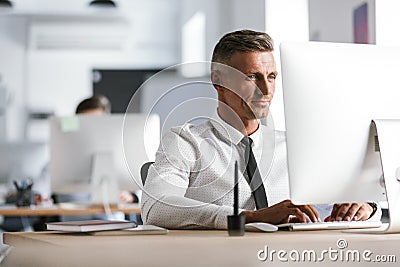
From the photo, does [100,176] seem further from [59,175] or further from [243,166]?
[243,166]

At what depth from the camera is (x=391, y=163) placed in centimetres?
198

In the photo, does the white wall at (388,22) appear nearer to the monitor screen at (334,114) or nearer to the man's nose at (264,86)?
the man's nose at (264,86)

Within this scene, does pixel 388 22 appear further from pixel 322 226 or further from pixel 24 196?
pixel 24 196

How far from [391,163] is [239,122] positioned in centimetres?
50

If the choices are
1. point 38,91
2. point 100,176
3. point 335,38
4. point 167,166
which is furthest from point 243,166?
point 38,91

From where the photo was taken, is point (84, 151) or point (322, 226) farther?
point (84, 151)

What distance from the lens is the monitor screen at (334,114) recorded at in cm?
201

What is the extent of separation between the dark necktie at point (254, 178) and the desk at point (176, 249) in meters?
0.45

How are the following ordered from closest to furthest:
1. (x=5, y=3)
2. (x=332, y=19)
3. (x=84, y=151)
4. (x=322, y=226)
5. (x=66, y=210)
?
(x=322, y=226), (x=84, y=151), (x=66, y=210), (x=332, y=19), (x=5, y=3)

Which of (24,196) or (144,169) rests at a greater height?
(144,169)

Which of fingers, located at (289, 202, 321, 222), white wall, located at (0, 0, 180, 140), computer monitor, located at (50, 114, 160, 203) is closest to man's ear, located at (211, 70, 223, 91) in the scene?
fingers, located at (289, 202, 321, 222)

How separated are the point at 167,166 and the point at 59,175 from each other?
2.11 metres

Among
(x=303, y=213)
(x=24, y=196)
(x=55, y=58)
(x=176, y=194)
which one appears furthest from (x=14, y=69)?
(x=303, y=213)

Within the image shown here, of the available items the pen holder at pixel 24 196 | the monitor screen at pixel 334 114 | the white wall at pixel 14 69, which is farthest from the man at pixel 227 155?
the white wall at pixel 14 69
